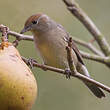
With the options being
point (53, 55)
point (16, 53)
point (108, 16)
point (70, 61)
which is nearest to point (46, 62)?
point (53, 55)

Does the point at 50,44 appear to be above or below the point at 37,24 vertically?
below

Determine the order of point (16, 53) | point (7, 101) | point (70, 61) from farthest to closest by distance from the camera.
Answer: point (70, 61), point (16, 53), point (7, 101)

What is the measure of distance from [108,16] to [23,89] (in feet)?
17.5

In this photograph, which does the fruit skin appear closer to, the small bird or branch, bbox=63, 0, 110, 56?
the small bird

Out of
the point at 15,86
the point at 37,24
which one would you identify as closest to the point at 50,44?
the point at 37,24

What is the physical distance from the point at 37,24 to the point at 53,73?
233 cm

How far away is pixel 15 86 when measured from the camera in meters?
1.85

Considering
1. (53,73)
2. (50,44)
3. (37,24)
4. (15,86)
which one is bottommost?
(15,86)

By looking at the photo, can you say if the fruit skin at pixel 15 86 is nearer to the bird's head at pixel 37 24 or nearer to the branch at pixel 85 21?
the bird's head at pixel 37 24

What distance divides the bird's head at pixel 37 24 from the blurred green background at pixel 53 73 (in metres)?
1.21

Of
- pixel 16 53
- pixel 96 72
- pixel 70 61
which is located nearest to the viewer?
pixel 16 53

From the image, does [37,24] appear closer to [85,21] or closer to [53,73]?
[85,21]

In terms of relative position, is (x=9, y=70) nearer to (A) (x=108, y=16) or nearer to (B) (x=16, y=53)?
(B) (x=16, y=53)

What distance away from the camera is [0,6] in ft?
19.9
